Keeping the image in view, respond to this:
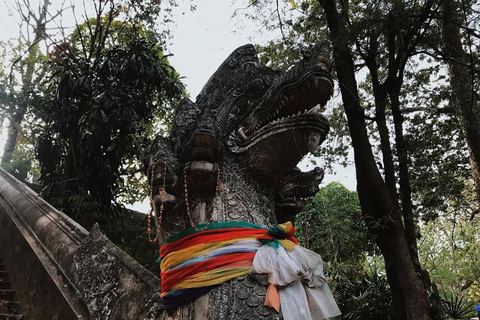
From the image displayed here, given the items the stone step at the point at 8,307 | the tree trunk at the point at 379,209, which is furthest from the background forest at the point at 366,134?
the stone step at the point at 8,307

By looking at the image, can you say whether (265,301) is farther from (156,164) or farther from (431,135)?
(431,135)

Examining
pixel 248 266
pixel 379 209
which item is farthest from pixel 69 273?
pixel 379 209

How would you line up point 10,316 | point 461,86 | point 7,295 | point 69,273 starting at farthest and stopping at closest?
point 461,86 → point 7,295 → point 10,316 → point 69,273

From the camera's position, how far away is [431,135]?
7.29 metres

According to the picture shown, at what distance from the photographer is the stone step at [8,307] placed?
3.61 metres

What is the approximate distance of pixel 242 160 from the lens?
2334mm

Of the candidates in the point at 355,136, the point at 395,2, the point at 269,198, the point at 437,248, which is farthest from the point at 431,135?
the point at 437,248

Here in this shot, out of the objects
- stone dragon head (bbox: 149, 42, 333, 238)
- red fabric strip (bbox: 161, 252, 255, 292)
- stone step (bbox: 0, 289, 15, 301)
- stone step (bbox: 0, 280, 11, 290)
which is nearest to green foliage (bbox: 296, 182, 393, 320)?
stone dragon head (bbox: 149, 42, 333, 238)

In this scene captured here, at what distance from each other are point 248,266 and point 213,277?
0.18 metres

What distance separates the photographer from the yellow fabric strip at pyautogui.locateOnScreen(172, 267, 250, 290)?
72.5 inches

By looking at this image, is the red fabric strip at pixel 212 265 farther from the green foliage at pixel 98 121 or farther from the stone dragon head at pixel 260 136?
the green foliage at pixel 98 121

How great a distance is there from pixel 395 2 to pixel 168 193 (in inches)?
188

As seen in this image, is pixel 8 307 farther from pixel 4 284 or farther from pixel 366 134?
pixel 366 134

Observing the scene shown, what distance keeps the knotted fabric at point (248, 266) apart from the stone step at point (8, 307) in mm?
2497
